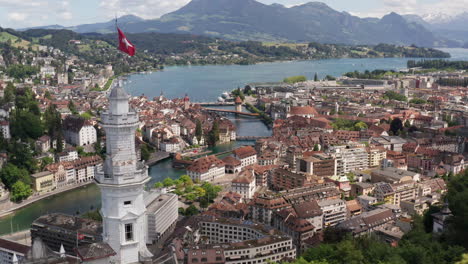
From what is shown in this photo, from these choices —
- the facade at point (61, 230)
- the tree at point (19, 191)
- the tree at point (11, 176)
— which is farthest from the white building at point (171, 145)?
the facade at point (61, 230)

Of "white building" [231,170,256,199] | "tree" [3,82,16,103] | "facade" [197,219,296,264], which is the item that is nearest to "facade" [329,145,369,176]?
"white building" [231,170,256,199]

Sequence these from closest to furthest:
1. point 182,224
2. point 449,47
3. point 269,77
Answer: point 182,224
point 269,77
point 449,47

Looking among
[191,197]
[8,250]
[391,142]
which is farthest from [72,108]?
[8,250]

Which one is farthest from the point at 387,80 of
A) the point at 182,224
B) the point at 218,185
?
the point at 182,224

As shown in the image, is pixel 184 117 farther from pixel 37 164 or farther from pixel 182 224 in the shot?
pixel 182 224

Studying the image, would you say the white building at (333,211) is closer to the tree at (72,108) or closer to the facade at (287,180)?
the facade at (287,180)

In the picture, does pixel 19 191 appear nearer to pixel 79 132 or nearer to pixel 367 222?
pixel 79 132
